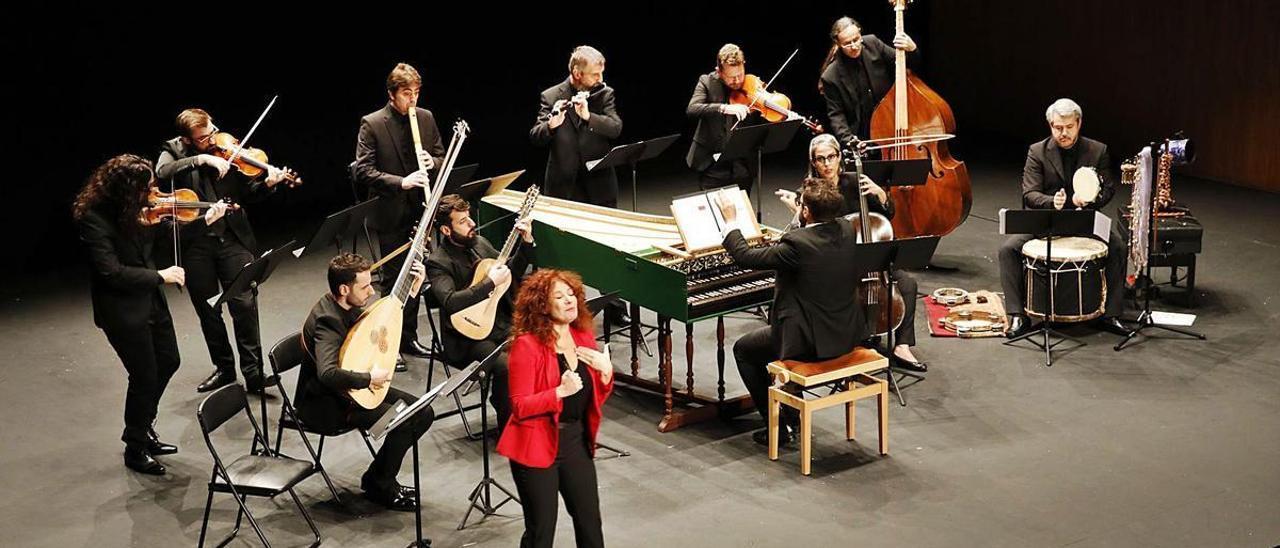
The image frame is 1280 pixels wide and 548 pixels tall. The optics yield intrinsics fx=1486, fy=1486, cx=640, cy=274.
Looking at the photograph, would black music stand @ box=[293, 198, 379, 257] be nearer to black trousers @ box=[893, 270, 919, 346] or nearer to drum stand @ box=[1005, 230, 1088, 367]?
black trousers @ box=[893, 270, 919, 346]

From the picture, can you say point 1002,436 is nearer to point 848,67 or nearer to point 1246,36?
point 848,67

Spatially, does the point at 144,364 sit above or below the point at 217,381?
above

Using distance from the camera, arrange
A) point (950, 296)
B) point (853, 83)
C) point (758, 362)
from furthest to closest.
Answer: point (853, 83), point (950, 296), point (758, 362)

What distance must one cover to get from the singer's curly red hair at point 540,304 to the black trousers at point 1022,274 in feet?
13.4

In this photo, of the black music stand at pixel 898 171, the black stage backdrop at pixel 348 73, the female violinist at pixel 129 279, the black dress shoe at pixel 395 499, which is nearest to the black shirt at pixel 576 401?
the black dress shoe at pixel 395 499

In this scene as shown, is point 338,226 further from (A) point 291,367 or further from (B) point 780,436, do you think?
(B) point 780,436

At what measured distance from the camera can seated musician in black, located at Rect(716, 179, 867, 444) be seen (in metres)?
7.00

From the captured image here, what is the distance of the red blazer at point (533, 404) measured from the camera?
5.59 m

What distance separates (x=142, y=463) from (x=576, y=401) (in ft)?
9.18

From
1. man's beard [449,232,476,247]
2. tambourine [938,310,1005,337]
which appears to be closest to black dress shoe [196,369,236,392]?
man's beard [449,232,476,247]

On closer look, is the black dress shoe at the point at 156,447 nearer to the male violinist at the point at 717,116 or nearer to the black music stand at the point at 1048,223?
the male violinist at the point at 717,116

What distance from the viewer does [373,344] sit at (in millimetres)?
6645

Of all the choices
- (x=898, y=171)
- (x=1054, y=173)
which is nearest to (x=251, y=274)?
(x=898, y=171)

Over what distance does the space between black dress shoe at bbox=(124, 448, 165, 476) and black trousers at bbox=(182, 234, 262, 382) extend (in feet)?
3.09
